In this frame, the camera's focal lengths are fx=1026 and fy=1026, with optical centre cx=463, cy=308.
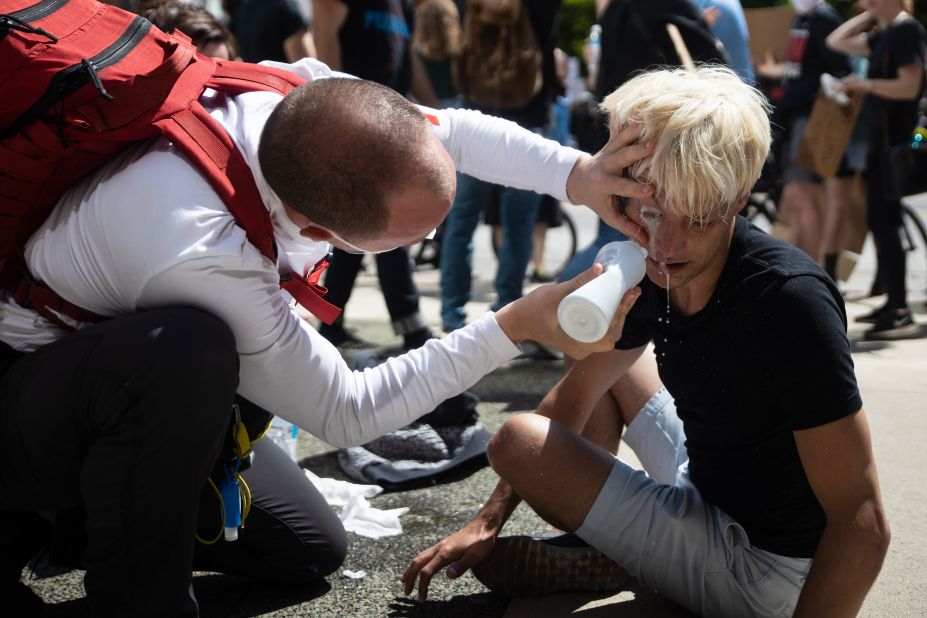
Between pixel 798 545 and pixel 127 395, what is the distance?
4.29 ft

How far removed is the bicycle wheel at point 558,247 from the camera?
7.45 metres

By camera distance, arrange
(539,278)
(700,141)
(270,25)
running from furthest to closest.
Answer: (539,278)
(270,25)
(700,141)

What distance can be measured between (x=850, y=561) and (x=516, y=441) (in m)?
0.72

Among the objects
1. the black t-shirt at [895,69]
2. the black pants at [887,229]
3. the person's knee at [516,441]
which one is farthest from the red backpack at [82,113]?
the black t-shirt at [895,69]

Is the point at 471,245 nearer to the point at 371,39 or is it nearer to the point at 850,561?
the point at 371,39

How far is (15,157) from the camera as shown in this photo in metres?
1.73

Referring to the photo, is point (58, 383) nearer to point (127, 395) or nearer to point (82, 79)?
point (127, 395)

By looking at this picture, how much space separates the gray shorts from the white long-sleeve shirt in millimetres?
419

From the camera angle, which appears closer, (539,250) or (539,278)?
(539,278)

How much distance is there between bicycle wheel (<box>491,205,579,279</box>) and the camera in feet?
24.4

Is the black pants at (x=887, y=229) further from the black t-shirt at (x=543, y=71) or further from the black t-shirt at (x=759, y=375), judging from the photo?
the black t-shirt at (x=759, y=375)

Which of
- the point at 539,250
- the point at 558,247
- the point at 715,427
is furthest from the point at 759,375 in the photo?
the point at 558,247

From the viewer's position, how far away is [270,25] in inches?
180

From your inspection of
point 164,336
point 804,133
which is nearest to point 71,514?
point 164,336
